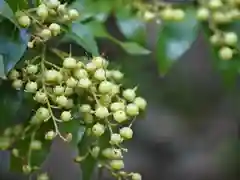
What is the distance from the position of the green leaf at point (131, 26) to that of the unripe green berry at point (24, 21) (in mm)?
Result: 345

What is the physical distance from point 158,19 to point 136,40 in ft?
0.20

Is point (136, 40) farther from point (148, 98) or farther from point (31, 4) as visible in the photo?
point (148, 98)

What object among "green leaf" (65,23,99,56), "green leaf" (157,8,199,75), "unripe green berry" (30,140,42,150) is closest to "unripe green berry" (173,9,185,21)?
"green leaf" (157,8,199,75)

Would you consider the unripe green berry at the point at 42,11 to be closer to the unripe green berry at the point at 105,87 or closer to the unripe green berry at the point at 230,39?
the unripe green berry at the point at 105,87

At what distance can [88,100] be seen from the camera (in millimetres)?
712

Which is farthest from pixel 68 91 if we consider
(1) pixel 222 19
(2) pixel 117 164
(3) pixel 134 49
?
(1) pixel 222 19

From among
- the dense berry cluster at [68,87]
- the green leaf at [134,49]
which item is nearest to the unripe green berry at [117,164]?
the dense berry cluster at [68,87]

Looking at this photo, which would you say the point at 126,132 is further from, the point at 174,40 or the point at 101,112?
the point at 174,40

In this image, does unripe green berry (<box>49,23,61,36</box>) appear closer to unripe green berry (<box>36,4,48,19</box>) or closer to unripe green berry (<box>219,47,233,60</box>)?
unripe green berry (<box>36,4,48,19</box>)

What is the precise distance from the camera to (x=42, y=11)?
25.5 inches

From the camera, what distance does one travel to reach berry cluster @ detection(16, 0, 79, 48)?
65cm

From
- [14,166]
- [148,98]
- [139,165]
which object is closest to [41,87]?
[14,166]

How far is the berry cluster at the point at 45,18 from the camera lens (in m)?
0.65

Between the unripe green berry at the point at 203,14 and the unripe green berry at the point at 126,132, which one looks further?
the unripe green berry at the point at 203,14
